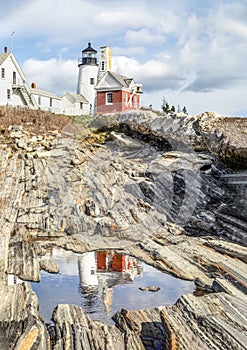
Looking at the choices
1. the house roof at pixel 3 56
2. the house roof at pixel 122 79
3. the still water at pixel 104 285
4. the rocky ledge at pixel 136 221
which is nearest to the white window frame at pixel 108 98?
the house roof at pixel 122 79

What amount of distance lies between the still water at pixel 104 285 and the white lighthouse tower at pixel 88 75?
1508 inches

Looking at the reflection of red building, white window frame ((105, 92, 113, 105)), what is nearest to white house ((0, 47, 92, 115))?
white window frame ((105, 92, 113, 105))

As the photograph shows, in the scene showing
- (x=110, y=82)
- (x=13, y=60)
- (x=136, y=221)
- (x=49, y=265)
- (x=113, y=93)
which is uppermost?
(x=13, y=60)

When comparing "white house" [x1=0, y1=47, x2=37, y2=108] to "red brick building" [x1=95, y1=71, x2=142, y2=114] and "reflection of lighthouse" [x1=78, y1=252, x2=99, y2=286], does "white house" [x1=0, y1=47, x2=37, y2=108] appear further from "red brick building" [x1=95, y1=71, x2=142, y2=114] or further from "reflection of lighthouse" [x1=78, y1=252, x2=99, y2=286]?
"reflection of lighthouse" [x1=78, y1=252, x2=99, y2=286]

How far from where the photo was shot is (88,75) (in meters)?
49.3

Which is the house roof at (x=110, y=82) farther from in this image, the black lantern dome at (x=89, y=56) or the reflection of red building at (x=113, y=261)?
the reflection of red building at (x=113, y=261)

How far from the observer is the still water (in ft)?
29.1

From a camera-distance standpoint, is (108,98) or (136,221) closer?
(136,221)

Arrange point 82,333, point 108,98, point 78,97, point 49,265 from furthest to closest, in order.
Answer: point 78,97
point 108,98
point 49,265
point 82,333

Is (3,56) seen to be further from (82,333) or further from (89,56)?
(82,333)

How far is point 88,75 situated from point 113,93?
6461 mm

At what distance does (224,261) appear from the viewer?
10.9 metres

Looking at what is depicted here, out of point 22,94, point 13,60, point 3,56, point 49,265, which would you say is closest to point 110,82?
point 22,94

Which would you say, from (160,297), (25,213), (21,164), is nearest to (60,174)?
(21,164)
